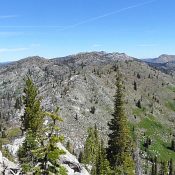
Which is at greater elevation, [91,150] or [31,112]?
[31,112]

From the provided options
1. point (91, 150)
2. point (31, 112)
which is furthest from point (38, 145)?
point (91, 150)

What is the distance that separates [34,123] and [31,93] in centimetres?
839

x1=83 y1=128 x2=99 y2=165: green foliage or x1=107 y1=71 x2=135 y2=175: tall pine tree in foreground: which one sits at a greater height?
x1=107 y1=71 x2=135 y2=175: tall pine tree in foreground

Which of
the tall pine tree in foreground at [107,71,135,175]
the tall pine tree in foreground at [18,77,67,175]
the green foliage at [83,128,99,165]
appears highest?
the tall pine tree in foreground at [18,77,67,175]

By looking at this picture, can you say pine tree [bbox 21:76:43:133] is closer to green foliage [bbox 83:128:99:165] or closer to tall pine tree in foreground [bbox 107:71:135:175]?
tall pine tree in foreground [bbox 107:71:135:175]

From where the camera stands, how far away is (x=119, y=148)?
78.6 metres

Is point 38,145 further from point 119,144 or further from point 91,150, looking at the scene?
point 91,150

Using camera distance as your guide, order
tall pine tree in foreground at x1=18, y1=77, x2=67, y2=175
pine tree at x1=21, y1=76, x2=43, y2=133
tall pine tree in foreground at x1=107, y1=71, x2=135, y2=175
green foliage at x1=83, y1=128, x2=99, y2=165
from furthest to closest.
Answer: green foliage at x1=83, y1=128, x2=99, y2=165 → pine tree at x1=21, y1=76, x2=43, y2=133 → tall pine tree in foreground at x1=107, y1=71, x2=135, y2=175 → tall pine tree in foreground at x1=18, y1=77, x2=67, y2=175

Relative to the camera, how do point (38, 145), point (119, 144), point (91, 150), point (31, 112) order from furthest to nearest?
point (91, 150), point (31, 112), point (119, 144), point (38, 145)

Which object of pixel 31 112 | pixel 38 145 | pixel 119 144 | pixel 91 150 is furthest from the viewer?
pixel 91 150

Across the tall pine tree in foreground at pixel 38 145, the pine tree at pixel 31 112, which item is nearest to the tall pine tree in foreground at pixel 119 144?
the pine tree at pixel 31 112

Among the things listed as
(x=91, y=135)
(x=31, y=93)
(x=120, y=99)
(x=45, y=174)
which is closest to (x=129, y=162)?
(x=120, y=99)

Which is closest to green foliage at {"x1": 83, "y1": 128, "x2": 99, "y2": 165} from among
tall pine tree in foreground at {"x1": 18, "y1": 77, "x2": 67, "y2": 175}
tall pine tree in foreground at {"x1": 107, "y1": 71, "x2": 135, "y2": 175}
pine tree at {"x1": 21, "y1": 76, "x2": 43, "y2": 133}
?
pine tree at {"x1": 21, "y1": 76, "x2": 43, "y2": 133}

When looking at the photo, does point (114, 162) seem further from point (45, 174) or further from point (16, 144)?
point (45, 174)
